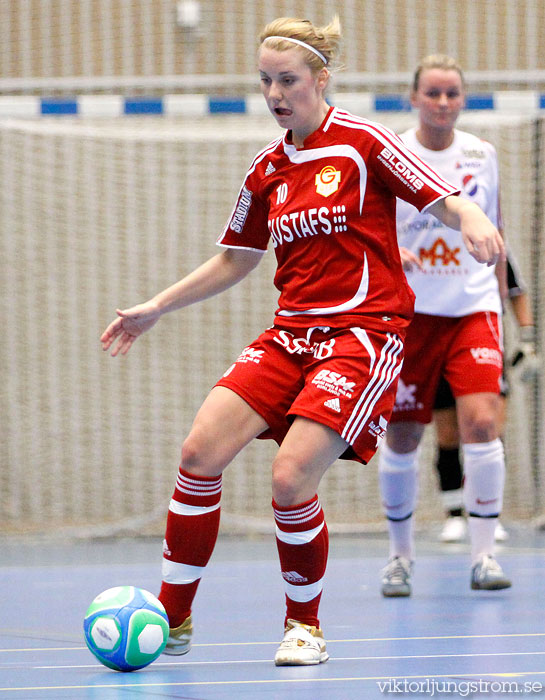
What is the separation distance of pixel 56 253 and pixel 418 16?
316cm

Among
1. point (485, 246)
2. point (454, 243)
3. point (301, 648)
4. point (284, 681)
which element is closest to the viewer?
point (284, 681)

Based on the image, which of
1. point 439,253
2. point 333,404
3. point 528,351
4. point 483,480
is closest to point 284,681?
point 333,404

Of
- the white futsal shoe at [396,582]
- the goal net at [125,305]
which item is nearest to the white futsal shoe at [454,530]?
the goal net at [125,305]

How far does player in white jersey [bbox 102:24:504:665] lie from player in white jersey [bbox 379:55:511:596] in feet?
3.90


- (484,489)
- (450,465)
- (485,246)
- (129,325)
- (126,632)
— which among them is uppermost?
(485,246)


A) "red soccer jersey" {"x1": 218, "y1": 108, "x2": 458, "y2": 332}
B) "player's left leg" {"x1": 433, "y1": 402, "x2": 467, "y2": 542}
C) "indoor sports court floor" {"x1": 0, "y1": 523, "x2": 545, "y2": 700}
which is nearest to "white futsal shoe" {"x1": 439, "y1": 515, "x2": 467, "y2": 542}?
"player's left leg" {"x1": 433, "y1": 402, "x2": 467, "y2": 542}

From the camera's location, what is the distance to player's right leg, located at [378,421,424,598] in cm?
503

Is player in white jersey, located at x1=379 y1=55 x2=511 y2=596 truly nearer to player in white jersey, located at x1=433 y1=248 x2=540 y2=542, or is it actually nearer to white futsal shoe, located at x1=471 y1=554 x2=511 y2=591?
white futsal shoe, located at x1=471 y1=554 x2=511 y2=591

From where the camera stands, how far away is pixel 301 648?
3.32 m

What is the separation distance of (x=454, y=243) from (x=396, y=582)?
1.37m

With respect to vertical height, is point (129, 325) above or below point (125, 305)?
above

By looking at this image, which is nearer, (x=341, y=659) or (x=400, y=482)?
(x=341, y=659)

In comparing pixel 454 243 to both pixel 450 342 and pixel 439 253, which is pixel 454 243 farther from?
pixel 450 342

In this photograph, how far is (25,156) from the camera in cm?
857
